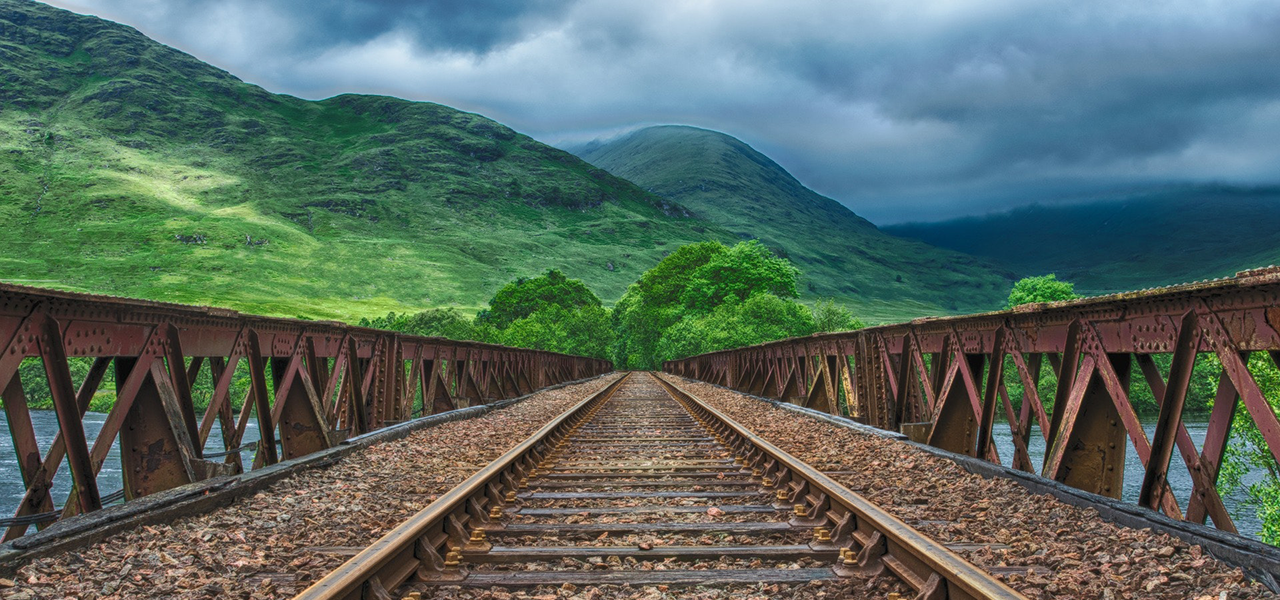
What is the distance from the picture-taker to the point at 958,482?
720 cm

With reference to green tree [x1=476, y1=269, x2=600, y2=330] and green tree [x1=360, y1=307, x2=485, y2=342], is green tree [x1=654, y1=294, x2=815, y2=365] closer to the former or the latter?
green tree [x1=360, y1=307, x2=485, y2=342]

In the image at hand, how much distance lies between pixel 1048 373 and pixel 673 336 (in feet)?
83.5

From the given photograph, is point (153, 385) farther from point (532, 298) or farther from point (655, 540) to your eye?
point (532, 298)

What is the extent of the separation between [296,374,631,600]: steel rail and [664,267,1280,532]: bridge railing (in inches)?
188

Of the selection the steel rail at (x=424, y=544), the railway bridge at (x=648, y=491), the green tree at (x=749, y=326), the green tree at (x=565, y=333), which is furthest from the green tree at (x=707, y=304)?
the steel rail at (x=424, y=544)

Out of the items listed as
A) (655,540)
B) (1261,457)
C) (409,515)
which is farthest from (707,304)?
(655,540)

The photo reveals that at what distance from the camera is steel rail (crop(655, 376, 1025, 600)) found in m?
3.62

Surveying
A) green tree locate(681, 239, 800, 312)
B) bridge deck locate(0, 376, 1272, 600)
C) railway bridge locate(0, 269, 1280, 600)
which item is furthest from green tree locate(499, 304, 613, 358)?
bridge deck locate(0, 376, 1272, 600)

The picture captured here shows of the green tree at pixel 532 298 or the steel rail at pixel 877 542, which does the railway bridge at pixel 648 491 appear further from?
the green tree at pixel 532 298

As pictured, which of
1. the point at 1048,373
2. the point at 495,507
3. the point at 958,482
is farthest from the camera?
the point at 1048,373

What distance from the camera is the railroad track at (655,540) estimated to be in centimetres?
407

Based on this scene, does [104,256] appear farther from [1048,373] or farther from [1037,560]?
[1037,560]

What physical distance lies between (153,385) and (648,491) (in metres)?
4.43

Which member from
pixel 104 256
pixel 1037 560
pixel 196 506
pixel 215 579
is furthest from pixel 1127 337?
pixel 104 256
